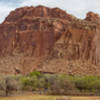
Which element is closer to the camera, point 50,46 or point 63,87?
point 63,87

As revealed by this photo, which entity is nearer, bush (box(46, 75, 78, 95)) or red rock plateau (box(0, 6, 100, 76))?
bush (box(46, 75, 78, 95))

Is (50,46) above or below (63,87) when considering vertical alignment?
above

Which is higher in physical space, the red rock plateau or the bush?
the red rock plateau

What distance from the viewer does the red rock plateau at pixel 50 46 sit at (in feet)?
208

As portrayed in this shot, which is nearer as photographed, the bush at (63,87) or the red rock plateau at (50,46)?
the bush at (63,87)

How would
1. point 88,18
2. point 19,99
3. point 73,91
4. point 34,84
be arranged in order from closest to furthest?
point 19,99, point 73,91, point 34,84, point 88,18

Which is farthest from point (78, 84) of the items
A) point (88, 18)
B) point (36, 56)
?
point (88, 18)

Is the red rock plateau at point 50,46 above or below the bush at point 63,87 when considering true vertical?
above

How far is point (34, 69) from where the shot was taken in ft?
212

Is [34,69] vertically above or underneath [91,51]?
underneath

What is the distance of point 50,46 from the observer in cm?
6944

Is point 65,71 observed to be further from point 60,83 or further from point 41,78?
point 60,83

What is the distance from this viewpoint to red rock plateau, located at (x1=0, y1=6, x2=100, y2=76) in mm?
63500

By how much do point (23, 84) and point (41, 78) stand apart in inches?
195
